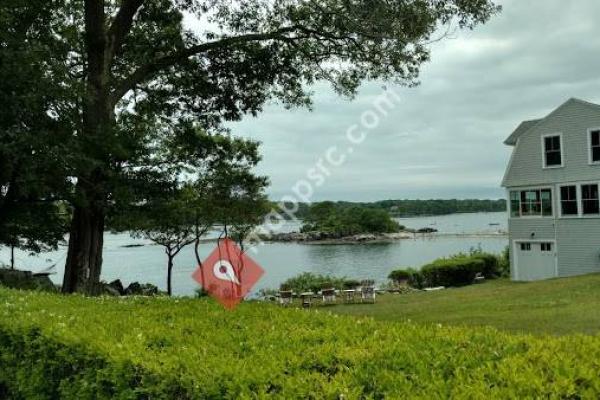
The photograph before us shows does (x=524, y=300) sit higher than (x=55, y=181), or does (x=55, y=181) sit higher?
(x=55, y=181)

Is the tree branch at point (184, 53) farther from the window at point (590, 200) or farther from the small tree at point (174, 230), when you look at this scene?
the window at point (590, 200)

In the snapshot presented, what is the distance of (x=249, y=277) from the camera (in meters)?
5.59

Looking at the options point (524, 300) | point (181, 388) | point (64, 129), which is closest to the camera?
point (181, 388)

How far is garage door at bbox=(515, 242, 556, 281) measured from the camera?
28484 millimetres

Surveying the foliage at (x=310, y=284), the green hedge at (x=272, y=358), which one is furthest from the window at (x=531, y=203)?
the green hedge at (x=272, y=358)

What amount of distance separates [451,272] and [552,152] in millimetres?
8585

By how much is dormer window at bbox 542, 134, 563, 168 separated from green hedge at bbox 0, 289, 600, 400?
26157 mm

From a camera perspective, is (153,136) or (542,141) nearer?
(153,136)

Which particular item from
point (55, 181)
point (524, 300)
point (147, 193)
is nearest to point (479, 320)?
point (524, 300)

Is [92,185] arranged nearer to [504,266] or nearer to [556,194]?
[556,194]

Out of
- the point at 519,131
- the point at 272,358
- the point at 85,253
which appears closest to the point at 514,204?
the point at 519,131

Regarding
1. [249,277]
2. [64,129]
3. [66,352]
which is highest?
[64,129]

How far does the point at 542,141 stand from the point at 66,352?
93.2 feet

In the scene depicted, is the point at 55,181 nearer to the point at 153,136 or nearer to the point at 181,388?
the point at 153,136
